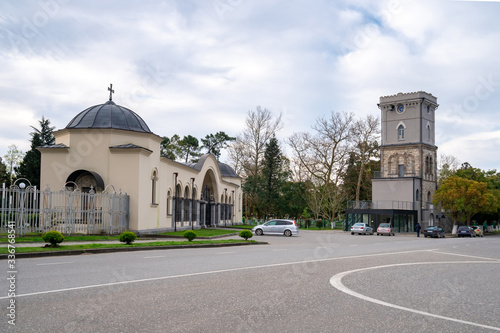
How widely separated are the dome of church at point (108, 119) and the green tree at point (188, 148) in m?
47.8

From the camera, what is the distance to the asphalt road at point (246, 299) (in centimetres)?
633

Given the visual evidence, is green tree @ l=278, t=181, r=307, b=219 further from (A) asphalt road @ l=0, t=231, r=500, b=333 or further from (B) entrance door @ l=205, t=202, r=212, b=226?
(A) asphalt road @ l=0, t=231, r=500, b=333

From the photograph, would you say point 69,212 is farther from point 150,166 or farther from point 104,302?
point 104,302

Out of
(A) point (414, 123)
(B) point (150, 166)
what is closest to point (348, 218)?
(A) point (414, 123)

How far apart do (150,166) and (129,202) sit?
10.6 feet

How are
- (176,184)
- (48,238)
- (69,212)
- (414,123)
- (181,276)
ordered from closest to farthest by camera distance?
(181,276)
(48,238)
(69,212)
(176,184)
(414,123)

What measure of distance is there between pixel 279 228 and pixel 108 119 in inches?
646

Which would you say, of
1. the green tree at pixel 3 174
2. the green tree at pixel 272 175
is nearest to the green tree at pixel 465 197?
the green tree at pixel 272 175

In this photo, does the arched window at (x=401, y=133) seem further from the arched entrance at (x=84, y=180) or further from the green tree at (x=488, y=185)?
the arched entrance at (x=84, y=180)

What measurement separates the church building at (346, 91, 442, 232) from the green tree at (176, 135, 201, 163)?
2987 cm

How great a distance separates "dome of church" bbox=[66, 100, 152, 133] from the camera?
30594 millimetres

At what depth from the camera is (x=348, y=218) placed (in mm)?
58031

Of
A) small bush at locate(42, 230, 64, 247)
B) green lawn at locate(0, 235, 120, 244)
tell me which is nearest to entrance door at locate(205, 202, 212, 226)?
green lawn at locate(0, 235, 120, 244)

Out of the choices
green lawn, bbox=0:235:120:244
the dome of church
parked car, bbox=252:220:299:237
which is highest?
the dome of church
